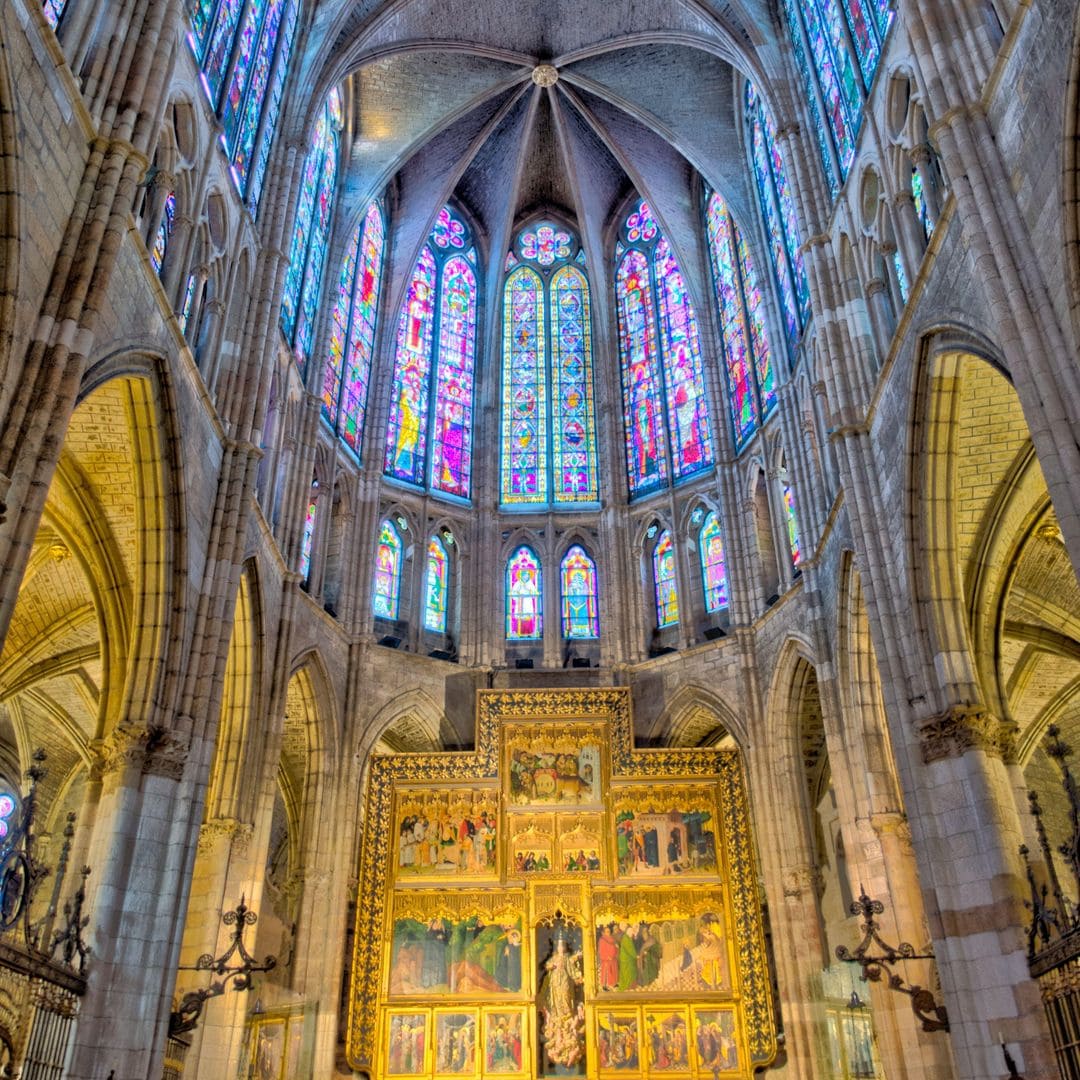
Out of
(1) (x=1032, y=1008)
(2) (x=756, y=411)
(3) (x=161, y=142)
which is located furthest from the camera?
(2) (x=756, y=411)

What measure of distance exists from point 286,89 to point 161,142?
6648 millimetres

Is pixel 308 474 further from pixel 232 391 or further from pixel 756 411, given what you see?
pixel 756 411

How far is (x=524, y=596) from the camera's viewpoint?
2548 centimetres

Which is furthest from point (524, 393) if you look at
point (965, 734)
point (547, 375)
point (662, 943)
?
point (965, 734)

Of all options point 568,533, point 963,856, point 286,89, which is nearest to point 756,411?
point 568,533

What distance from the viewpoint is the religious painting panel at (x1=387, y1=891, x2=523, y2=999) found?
19000mm

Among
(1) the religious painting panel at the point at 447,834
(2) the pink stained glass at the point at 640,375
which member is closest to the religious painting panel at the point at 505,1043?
(1) the religious painting panel at the point at 447,834

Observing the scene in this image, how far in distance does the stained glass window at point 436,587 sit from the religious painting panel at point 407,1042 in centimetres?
846

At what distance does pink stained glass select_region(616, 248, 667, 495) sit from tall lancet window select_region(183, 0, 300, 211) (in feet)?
37.9

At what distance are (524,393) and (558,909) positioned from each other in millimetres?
13579

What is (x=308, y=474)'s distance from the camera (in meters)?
20.8

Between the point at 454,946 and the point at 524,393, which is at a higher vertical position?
the point at 524,393

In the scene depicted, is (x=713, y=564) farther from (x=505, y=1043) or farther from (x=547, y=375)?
(x=505, y=1043)

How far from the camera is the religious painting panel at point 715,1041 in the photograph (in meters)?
18.0
